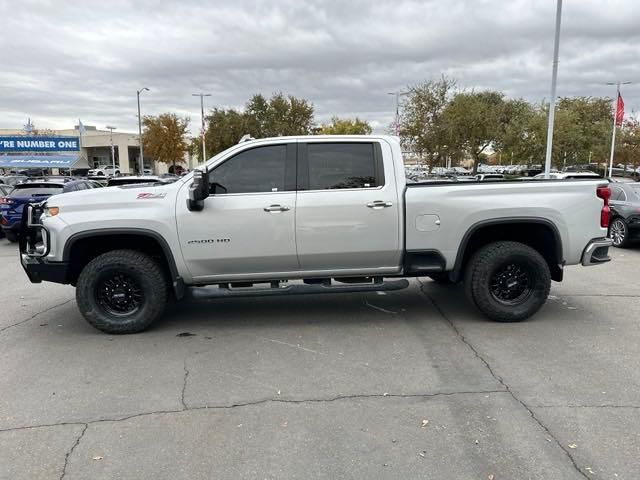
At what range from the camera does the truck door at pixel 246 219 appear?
5207 millimetres

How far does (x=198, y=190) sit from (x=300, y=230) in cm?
111

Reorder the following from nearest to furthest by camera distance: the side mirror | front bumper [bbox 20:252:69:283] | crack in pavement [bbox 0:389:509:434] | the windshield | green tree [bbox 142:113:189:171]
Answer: crack in pavement [bbox 0:389:509:434] < the side mirror < front bumper [bbox 20:252:69:283] < the windshield < green tree [bbox 142:113:189:171]

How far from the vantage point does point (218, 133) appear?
48.1 metres

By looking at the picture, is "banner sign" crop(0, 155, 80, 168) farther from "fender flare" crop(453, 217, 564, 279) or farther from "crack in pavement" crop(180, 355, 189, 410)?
"fender flare" crop(453, 217, 564, 279)

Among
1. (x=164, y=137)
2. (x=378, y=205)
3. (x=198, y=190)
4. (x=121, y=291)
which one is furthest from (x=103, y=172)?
(x=378, y=205)

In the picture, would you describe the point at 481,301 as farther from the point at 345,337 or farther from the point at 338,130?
the point at 338,130

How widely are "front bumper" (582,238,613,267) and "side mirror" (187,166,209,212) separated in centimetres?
418

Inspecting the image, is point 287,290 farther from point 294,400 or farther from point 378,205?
point 294,400

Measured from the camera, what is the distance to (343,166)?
548cm

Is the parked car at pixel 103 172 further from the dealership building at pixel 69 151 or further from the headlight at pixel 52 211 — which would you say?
the headlight at pixel 52 211

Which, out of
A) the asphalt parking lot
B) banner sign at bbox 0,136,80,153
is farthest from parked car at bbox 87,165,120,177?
the asphalt parking lot

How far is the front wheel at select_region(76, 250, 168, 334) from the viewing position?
5281mm

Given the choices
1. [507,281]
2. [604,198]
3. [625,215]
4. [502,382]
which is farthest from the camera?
[625,215]

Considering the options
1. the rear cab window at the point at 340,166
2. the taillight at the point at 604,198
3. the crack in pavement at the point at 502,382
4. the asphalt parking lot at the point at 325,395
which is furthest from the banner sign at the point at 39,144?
the taillight at the point at 604,198
